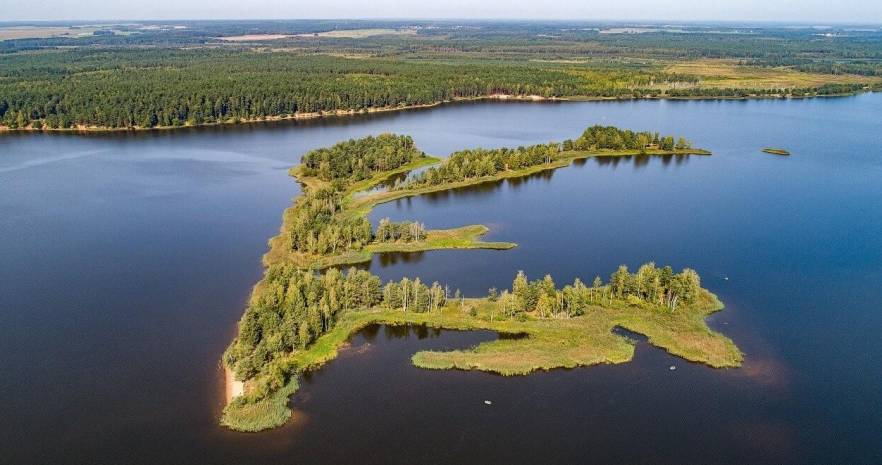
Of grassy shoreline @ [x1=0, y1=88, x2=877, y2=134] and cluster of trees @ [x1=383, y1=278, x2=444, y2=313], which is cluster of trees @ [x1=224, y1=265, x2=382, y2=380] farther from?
grassy shoreline @ [x1=0, y1=88, x2=877, y2=134]

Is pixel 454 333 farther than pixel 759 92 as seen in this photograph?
No

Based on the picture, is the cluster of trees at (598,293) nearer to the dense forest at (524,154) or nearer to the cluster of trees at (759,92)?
the dense forest at (524,154)

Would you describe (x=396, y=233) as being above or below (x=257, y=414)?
above

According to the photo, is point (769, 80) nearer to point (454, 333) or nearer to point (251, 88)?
point (251, 88)

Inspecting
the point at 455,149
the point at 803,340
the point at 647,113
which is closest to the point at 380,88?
the point at 455,149

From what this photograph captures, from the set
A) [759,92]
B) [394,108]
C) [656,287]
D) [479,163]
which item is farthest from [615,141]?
[759,92]

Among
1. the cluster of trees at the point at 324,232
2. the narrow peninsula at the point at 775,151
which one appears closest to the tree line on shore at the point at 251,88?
the narrow peninsula at the point at 775,151

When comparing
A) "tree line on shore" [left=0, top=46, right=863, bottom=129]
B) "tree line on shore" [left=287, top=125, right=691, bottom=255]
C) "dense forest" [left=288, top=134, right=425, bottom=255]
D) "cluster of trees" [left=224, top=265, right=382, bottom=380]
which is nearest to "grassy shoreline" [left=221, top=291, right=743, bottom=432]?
"cluster of trees" [left=224, top=265, right=382, bottom=380]
